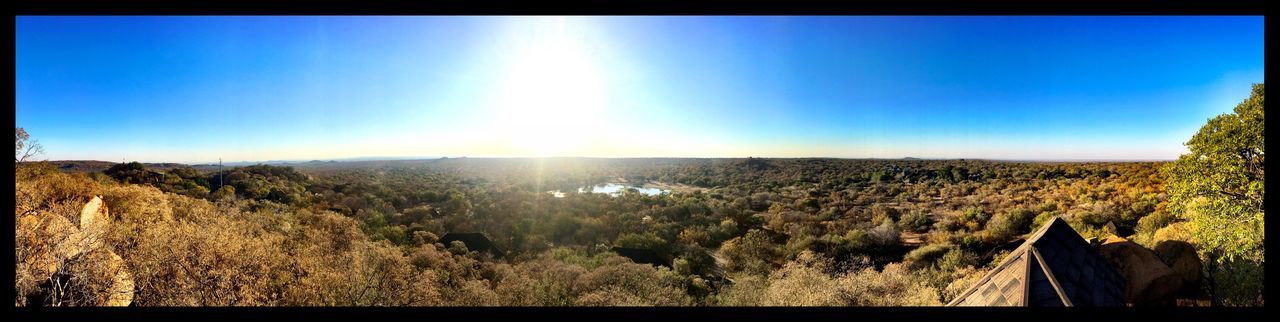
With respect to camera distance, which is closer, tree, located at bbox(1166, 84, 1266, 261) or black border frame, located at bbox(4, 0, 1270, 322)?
black border frame, located at bbox(4, 0, 1270, 322)

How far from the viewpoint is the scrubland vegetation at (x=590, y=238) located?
16.9 ft

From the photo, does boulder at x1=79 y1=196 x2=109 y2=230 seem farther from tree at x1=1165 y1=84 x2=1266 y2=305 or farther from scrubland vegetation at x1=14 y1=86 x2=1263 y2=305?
tree at x1=1165 y1=84 x2=1266 y2=305

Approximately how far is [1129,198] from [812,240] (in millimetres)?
10234

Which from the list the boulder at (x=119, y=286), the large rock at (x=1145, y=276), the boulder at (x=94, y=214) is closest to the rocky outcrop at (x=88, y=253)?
the boulder at (x=119, y=286)

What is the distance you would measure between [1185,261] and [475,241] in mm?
15354

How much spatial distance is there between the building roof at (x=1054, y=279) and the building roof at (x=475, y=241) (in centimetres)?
1154

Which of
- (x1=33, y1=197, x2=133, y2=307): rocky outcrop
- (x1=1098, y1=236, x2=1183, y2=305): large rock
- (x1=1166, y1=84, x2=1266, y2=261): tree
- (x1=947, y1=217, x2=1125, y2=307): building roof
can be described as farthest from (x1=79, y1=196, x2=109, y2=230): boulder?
(x1=1166, y1=84, x2=1266, y2=261): tree

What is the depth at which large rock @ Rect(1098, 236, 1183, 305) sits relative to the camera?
5047 millimetres

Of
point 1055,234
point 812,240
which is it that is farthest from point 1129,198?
point 1055,234

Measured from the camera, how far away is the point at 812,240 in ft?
40.2

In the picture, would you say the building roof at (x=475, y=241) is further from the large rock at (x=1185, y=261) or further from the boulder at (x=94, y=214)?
the large rock at (x=1185, y=261)

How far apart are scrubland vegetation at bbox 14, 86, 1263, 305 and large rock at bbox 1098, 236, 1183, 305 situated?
0.84 m
